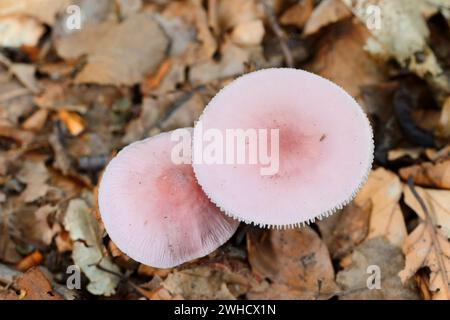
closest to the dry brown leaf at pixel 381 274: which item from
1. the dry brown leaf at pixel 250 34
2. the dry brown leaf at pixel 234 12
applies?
the dry brown leaf at pixel 250 34

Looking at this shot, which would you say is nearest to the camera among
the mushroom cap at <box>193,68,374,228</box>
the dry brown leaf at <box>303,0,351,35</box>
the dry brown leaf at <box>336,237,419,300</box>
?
the mushroom cap at <box>193,68,374,228</box>

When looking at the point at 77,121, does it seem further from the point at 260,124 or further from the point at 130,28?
the point at 260,124

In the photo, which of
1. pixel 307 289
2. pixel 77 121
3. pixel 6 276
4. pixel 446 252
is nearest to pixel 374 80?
pixel 446 252

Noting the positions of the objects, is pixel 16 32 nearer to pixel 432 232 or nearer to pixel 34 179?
pixel 34 179

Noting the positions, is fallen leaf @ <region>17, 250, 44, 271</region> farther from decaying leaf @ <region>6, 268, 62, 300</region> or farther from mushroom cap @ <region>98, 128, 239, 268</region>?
mushroom cap @ <region>98, 128, 239, 268</region>

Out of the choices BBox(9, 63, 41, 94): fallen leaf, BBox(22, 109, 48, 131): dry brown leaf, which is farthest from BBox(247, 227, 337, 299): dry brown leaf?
BBox(9, 63, 41, 94): fallen leaf

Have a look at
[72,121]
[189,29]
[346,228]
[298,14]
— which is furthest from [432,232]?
[72,121]

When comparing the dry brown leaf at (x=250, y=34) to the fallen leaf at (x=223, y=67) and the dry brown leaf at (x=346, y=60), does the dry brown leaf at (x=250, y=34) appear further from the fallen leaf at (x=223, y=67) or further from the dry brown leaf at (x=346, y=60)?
the dry brown leaf at (x=346, y=60)

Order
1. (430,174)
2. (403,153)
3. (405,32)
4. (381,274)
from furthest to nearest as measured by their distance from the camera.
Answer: (405,32)
(403,153)
(430,174)
(381,274)
